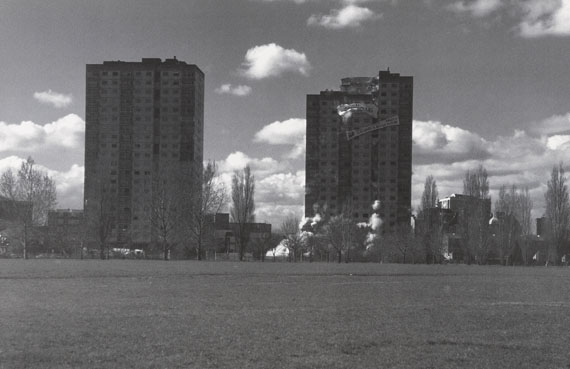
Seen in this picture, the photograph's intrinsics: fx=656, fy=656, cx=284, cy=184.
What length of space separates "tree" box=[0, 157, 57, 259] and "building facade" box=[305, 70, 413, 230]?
10269 centimetres

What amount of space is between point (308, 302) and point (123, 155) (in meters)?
142

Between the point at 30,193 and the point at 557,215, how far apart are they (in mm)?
75892

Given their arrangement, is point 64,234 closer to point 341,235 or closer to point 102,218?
point 102,218

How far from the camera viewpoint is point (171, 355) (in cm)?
1073

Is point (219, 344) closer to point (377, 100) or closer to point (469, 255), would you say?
point (469, 255)

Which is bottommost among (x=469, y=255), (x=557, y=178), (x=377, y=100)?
(x=469, y=255)

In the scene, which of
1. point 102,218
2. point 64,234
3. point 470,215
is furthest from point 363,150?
point 64,234

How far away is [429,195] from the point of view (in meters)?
118

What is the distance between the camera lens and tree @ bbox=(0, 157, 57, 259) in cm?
7319

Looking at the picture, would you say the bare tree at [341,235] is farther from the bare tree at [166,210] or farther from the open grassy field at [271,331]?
the open grassy field at [271,331]

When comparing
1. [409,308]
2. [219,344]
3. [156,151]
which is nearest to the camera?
[219,344]

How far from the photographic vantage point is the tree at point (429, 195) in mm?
116750

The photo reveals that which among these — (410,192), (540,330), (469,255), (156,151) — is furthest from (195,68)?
(540,330)

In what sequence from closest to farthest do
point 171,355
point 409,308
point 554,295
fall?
point 171,355
point 409,308
point 554,295
